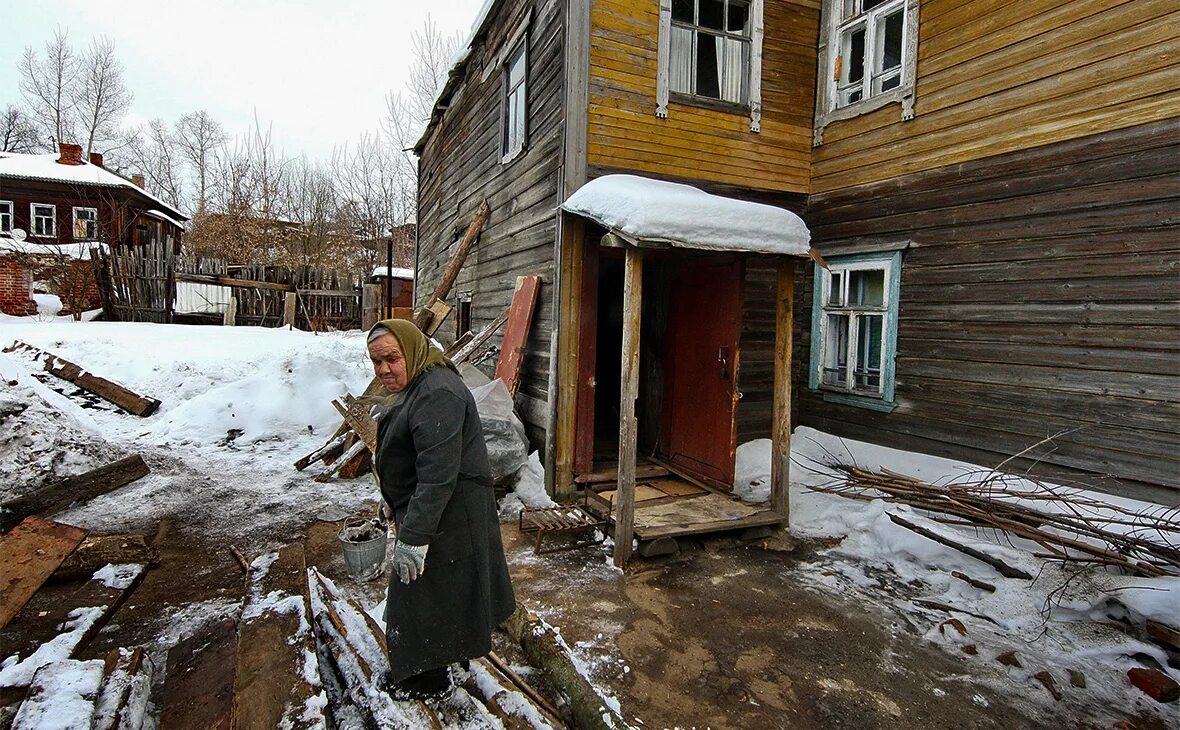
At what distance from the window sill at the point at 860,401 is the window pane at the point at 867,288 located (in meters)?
1.15

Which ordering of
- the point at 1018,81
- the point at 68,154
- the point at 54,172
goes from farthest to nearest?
the point at 68,154 < the point at 54,172 < the point at 1018,81

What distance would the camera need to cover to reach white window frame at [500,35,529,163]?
25.0ft

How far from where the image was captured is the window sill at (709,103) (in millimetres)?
6653

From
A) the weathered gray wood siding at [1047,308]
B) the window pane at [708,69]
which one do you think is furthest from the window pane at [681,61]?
the weathered gray wood siding at [1047,308]

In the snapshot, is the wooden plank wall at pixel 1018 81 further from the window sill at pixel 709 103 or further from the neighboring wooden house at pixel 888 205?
the window sill at pixel 709 103

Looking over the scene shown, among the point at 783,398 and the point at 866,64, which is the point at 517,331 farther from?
the point at 866,64

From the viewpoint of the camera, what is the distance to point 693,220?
182 inches

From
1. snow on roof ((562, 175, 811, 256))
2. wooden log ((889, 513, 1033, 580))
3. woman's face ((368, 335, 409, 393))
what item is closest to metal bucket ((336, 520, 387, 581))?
woman's face ((368, 335, 409, 393))

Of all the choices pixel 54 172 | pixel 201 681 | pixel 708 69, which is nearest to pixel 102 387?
pixel 201 681

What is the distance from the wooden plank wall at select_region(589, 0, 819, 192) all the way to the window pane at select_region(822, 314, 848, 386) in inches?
72.7

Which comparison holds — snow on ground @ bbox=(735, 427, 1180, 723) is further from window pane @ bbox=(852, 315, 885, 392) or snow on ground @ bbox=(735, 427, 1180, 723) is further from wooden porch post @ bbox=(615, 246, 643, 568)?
wooden porch post @ bbox=(615, 246, 643, 568)

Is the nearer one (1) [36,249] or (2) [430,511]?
(2) [430,511]

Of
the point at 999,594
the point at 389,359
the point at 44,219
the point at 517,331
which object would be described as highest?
the point at 44,219

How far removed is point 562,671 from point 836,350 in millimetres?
5803
